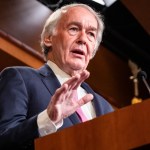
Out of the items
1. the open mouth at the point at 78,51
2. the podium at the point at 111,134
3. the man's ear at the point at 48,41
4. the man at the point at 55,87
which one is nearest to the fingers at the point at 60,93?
the man at the point at 55,87

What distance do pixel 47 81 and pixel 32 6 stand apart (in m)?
2.21

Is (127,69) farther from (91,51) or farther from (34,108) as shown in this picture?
(34,108)

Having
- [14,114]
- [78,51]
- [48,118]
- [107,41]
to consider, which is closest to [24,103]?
[14,114]

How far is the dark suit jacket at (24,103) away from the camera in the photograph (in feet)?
4.33

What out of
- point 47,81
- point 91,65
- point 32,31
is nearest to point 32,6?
point 32,31

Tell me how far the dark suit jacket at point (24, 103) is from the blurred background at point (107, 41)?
→ 2.03 metres

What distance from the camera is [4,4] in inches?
145

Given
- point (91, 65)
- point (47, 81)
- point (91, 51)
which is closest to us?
point (47, 81)

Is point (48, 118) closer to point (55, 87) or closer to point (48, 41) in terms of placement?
point (55, 87)

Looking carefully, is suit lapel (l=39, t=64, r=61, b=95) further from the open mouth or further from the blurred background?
the blurred background

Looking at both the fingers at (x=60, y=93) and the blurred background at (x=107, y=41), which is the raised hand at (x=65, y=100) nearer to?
the fingers at (x=60, y=93)

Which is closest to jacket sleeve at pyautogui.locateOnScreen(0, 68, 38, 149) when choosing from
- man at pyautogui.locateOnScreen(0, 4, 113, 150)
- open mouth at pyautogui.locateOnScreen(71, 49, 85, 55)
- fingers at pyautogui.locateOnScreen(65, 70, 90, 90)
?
man at pyautogui.locateOnScreen(0, 4, 113, 150)

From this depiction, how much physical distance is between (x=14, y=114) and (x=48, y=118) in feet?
0.53

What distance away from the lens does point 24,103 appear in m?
1.48
